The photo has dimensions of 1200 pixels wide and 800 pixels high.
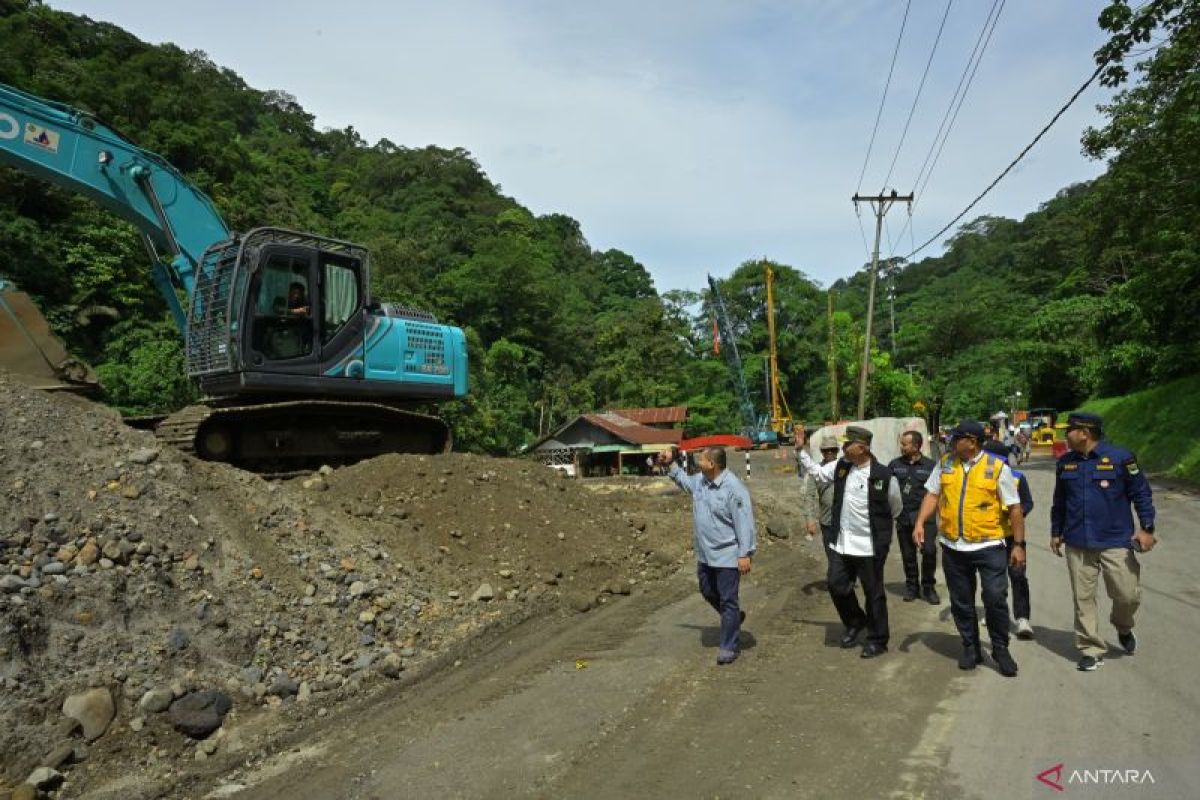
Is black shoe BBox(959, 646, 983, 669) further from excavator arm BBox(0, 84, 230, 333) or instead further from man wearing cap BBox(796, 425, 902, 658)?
excavator arm BBox(0, 84, 230, 333)

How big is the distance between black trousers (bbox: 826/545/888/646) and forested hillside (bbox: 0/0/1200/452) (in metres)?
10.7

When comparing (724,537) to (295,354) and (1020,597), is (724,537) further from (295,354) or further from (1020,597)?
(295,354)

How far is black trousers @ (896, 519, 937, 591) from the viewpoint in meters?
7.46

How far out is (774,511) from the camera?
14.4 meters

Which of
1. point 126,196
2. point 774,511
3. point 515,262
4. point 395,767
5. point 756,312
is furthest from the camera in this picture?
point 756,312

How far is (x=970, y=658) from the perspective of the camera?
528 centimetres

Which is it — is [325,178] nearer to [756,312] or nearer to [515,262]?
[515,262]

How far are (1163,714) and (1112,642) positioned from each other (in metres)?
1.47

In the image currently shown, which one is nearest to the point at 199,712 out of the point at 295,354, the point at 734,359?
the point at 295,354

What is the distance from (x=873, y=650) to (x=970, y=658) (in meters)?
0.64

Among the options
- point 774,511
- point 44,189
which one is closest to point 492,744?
point 774,511

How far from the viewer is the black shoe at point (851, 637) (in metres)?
5.91

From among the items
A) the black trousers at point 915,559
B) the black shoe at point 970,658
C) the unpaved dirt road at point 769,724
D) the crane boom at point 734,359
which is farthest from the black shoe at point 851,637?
the crane boom at point 734,359

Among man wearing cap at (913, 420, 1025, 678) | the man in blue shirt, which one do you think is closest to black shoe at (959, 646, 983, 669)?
man wearing cap at (913, 420, 1025, 678)
